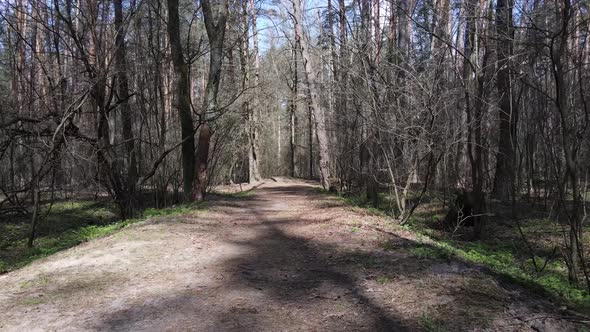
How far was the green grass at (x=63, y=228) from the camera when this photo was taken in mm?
8461

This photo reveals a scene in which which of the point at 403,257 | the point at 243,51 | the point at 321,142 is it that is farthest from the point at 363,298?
the point at 243,51

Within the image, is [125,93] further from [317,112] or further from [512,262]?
[512,262]

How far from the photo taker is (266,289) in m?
5.03

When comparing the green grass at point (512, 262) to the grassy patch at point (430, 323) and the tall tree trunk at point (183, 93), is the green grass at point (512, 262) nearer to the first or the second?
the grassy patch at point (430, 323)

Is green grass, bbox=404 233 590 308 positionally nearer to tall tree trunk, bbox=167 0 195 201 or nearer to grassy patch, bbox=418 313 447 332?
grassy patch, bbox=418 313 447 332

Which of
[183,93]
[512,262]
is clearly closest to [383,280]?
[512,262]

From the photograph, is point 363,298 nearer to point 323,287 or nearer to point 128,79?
point 323,287

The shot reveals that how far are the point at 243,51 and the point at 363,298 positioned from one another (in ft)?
73.7

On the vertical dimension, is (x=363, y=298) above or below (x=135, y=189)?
below

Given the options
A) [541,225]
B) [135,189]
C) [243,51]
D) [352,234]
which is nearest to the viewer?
[352,234]

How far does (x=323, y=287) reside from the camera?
504 cm

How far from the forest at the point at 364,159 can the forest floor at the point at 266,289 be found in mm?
40

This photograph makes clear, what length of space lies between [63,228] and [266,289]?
9.82 meters

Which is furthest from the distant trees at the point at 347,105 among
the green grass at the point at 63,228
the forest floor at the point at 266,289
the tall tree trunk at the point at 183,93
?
the forest floor at the point at 266,289
